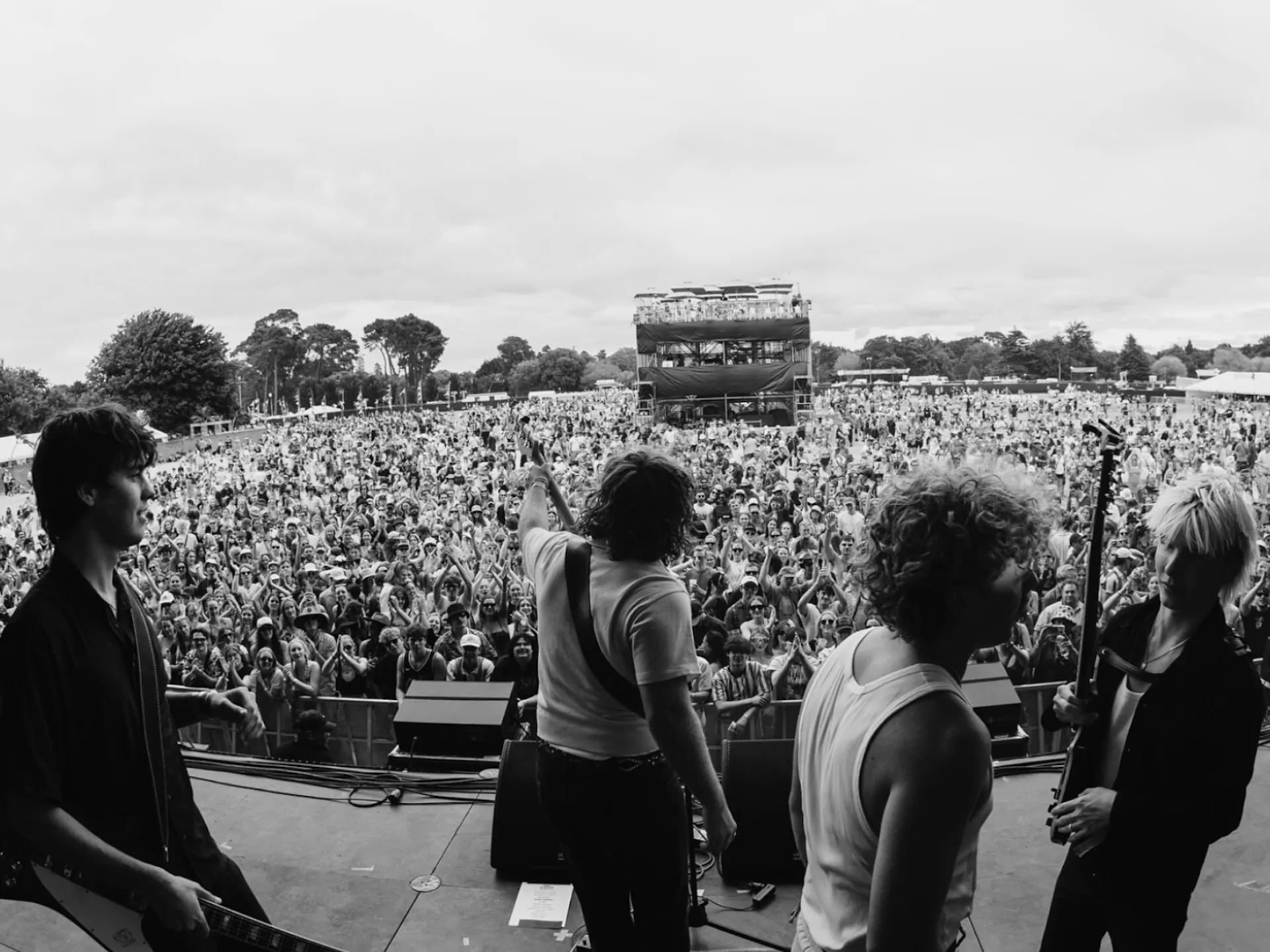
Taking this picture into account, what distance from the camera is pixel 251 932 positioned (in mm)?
1686

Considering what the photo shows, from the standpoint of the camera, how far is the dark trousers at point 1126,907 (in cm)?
182

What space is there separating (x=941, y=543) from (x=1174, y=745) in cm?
101

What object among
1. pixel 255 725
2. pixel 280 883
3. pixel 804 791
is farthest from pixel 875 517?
pixel 280 883

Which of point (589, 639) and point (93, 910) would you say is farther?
point (589, 639)

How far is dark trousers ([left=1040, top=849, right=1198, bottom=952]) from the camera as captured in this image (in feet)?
5.97

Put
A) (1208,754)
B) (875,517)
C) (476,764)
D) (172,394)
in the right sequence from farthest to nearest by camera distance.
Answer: (172,394) < (476,764) < (1208,754) < (875,517)

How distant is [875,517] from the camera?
1249 mm

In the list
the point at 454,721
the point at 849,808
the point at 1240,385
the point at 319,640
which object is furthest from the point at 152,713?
the point at 1240,385

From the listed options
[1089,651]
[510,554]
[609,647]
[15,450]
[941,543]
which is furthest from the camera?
[15,450]

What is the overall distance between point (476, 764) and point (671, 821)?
2.26 metres

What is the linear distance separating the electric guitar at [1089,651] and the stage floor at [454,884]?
39.8 inches

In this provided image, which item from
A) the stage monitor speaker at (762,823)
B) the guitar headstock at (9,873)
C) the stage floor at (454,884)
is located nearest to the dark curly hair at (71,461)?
the guitar headstock at (9,873)

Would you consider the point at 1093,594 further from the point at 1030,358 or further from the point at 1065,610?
the point at 1030,358

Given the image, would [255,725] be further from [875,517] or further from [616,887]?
[875,517]
